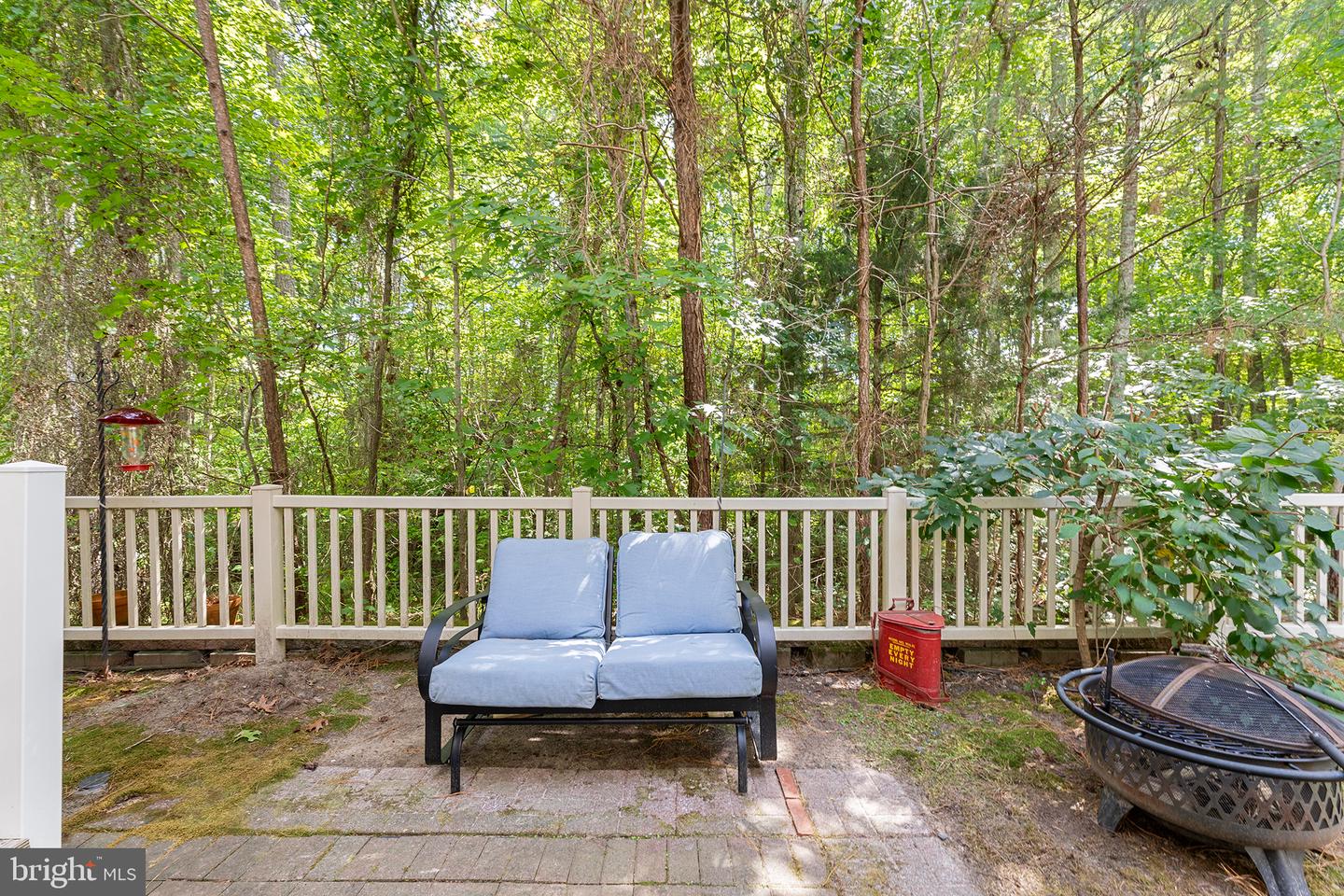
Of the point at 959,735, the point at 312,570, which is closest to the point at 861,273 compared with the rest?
the point at 959,735

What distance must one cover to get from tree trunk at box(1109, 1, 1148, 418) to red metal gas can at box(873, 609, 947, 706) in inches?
102

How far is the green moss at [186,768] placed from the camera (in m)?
2.02

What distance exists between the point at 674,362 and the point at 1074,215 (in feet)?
10.6

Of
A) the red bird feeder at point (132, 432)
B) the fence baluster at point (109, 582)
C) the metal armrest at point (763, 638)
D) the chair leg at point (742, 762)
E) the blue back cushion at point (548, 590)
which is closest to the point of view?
the chair leg at point (742, 762)

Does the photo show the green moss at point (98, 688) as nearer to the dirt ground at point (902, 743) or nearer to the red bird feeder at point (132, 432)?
the dirt ground at point (902, 743)

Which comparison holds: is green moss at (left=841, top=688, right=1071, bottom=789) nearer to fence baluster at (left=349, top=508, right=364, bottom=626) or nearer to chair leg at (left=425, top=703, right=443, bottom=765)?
chair leg at (left=425, top=703, right=443, bottom=765)

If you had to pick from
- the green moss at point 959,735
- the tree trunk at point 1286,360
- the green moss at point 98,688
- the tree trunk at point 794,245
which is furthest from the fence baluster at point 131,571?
the tree trunk at point 1286,360

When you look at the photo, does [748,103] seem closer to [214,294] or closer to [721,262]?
[721,262]

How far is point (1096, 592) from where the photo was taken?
2844 mm

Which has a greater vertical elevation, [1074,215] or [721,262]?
[1074,215]

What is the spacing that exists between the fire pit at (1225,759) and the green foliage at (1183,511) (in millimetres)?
426

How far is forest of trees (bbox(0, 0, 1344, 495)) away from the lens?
156 inches

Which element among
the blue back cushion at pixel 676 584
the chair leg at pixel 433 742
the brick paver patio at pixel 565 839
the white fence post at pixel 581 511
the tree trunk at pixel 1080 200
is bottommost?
the brick paver patio at pixel 565 839

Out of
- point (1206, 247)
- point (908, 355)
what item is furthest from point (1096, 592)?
point (1206, 247)
